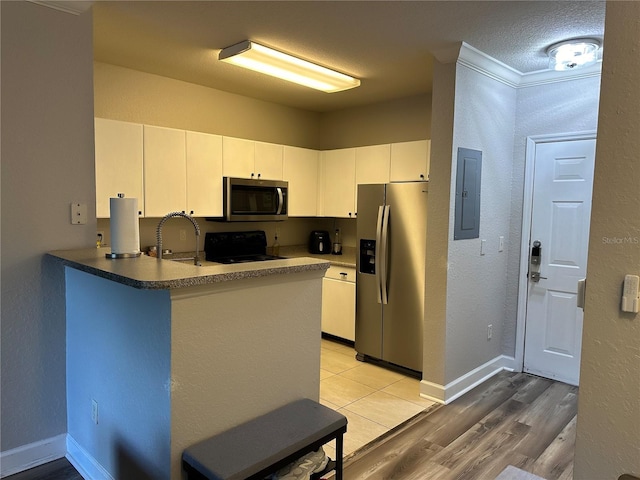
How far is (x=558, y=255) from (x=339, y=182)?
2242 millimetres

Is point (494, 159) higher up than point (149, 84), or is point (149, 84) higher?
point (149, 84)

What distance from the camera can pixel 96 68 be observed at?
3.49m

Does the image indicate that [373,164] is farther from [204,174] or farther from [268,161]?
[204,174]

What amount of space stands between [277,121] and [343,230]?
4.82 ft

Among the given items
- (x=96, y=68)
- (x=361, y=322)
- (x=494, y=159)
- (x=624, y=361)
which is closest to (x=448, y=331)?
(x=361, y=322)

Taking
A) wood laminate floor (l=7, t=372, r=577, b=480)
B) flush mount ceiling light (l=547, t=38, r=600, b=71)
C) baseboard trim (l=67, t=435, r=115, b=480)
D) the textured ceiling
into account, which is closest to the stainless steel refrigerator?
wood laminate floor (l=7, t=372, r=577, b=480)

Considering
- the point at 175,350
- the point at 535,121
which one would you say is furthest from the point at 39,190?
the point at 535,121

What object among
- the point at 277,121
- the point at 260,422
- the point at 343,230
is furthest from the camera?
the point at 343,230

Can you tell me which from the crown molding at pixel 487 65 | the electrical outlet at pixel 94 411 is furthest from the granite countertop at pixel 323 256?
the electrical outlet at pixel 94 411

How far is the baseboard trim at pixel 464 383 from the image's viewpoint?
3296 mm

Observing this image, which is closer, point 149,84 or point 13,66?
point 13,66

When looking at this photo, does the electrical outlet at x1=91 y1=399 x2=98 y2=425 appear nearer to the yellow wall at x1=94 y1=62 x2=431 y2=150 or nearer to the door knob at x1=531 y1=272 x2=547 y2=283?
the yellow wall at x1=94 y1=62 x2=431 y2=150

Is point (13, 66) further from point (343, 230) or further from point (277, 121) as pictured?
point (343, 230)

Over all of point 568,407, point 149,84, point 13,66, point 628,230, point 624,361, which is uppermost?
point 149,84
